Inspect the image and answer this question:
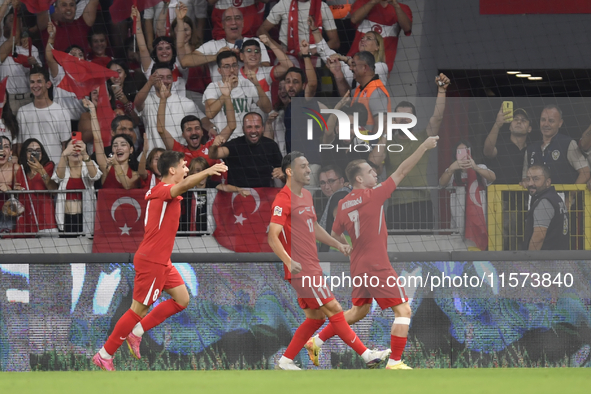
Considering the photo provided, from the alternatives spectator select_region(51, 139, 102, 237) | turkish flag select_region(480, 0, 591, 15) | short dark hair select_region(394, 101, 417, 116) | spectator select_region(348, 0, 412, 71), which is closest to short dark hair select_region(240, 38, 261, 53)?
spectator select_region(348, 0, 412, 71)

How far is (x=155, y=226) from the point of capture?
201 inches

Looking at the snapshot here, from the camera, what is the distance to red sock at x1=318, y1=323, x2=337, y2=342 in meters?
5.11

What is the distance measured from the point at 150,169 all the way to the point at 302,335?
2.72 metres

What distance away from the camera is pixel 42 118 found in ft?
25.4

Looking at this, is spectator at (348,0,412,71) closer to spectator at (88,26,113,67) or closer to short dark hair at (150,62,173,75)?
short dark hair at (150,62,173,75)

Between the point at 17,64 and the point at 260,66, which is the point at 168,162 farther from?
the point at 17,64

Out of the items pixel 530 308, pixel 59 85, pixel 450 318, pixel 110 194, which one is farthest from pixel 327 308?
pixel 59 85

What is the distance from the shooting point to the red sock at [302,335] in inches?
202

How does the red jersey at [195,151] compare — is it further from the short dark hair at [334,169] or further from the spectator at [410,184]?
the spectator at [410,184]

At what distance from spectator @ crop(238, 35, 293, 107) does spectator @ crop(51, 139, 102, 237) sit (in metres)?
1.76

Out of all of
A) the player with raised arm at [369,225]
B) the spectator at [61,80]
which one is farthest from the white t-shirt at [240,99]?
the player with raised arm at [369,225]

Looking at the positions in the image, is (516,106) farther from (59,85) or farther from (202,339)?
(59,85)

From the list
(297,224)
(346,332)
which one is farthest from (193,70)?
(346,332)

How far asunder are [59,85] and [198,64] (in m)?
1.49
